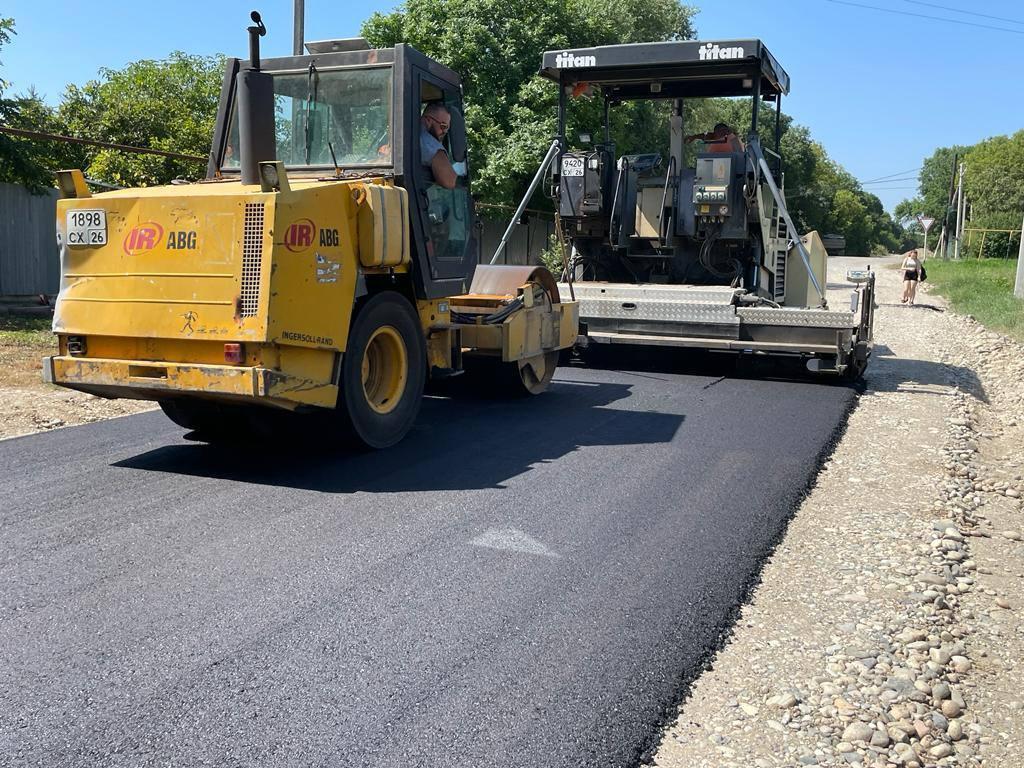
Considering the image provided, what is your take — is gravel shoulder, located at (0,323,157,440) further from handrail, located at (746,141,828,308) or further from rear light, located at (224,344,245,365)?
handrail, located at (746,141,828,308)

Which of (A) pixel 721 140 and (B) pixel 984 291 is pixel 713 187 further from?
(B) pixel 984 291

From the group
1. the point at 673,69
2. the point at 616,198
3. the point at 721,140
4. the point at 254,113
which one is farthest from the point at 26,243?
the point at 254,113

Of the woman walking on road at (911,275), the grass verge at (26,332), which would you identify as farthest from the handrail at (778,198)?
the woman walking on road at (911,275)

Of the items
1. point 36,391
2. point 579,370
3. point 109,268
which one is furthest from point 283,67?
point 579,370

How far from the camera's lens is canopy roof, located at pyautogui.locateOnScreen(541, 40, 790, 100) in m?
10.2

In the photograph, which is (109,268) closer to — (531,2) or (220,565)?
(220,565)

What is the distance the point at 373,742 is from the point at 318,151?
16.1 feet

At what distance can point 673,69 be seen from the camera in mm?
10781

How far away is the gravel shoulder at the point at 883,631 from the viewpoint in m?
3.22

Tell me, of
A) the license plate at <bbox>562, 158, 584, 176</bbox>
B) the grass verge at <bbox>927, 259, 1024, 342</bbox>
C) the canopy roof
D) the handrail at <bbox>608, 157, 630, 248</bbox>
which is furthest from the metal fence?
the grass verge at <bbox>927, 259, 1024, 342</bbox>

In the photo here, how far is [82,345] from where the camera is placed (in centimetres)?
586

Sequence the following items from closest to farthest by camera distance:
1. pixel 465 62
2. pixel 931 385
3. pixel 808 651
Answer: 1. pixel 808 651
2. pixel 931 385
3. pixel 465 62

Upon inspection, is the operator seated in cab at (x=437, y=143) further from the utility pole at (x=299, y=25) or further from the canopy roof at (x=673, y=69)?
the utility pole at (x=299, y=25)

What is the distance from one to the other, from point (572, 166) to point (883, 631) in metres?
8.13
